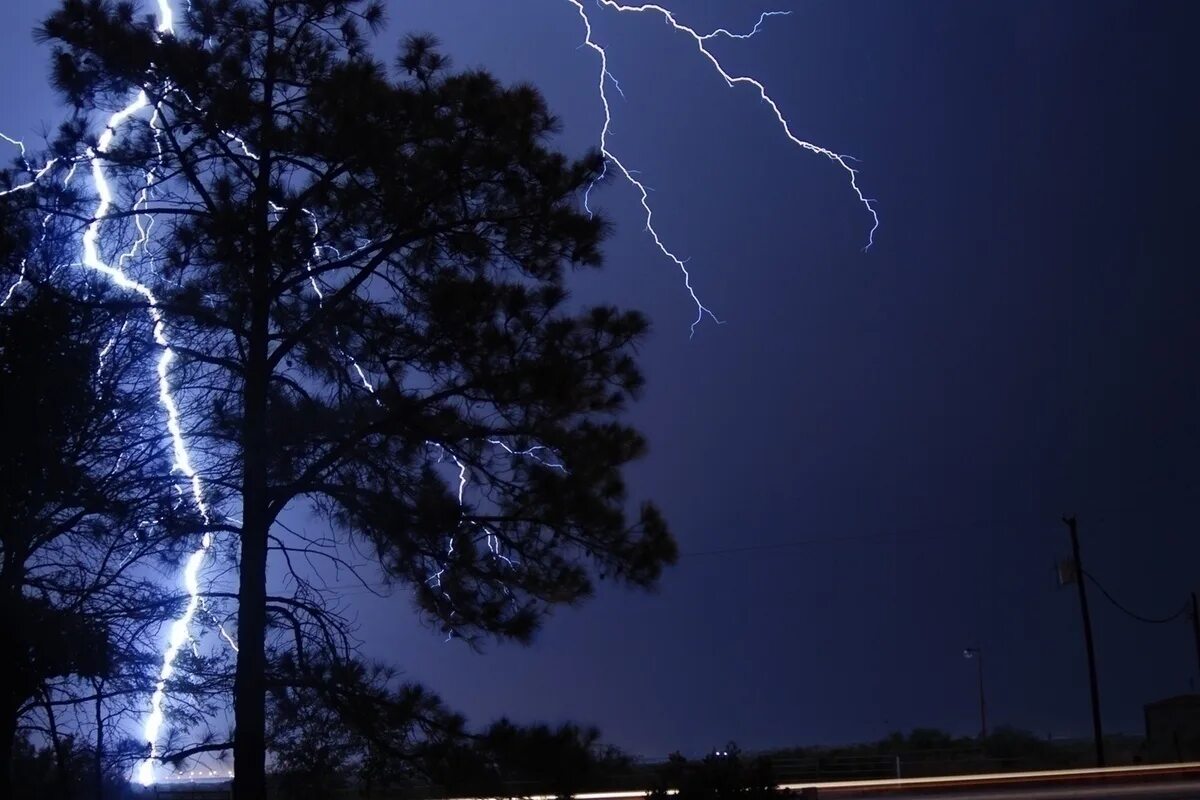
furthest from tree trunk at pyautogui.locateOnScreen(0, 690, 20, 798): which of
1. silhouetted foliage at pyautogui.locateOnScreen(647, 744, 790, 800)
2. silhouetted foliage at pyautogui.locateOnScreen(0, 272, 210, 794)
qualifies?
silhouetted foliage at pyautogui.locateOnScreen(647, 744, 790, 800)

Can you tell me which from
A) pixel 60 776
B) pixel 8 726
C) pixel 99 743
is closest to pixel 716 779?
pixel 99 743

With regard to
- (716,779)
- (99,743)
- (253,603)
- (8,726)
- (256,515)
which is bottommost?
(716,779)

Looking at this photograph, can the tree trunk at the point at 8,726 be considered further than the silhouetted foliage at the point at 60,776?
No

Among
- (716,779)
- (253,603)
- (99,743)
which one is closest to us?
(99,743)

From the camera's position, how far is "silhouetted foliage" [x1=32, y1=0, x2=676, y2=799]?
7.71m

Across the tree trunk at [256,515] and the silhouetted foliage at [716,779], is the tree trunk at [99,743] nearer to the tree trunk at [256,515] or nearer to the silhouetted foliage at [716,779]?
the tree trunk at [256,515]

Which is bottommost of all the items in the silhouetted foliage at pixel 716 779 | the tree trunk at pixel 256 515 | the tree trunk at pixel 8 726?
the silhouetted foliage at pixel 716 779

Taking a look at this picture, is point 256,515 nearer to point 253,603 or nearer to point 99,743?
point 253,603

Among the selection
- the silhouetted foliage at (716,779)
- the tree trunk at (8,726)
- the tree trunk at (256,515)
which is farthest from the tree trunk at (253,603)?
the silhouetted foliage at (716,779)

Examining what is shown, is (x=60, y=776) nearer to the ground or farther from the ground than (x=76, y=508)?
nearer to the ground

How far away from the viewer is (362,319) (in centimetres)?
809

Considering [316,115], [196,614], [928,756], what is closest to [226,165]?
[316,115]

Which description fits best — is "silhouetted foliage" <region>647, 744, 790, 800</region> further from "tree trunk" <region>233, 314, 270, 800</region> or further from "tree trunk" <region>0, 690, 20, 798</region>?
"tree trunk" <region>0, 690, 20, 798</region>

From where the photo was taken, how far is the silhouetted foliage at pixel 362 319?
25.3 feet
